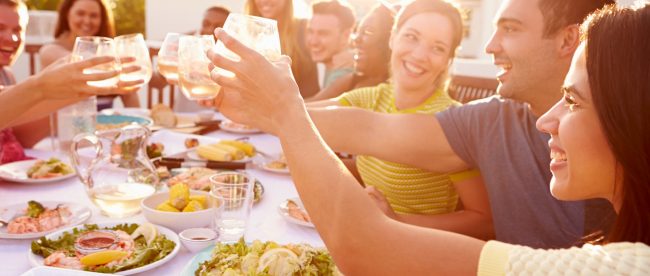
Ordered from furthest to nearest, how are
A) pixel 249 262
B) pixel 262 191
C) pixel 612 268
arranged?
pixel 262 191, pixel 249 262, pixel 612 268

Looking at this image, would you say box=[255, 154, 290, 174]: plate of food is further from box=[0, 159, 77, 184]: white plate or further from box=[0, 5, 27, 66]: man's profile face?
box=[0, 5, 27, 66]: man's profile face

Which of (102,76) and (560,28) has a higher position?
(560,28)

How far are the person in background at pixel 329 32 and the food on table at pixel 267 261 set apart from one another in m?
3.00

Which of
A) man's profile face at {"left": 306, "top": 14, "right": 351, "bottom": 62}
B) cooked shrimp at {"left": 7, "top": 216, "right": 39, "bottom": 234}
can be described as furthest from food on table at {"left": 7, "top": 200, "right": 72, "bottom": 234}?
man's profile face at {"left": 306, "top": 14, "right": 351, "bottom": 62}

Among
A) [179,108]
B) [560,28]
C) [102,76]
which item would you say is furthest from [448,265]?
[179,108]

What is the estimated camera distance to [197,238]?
1460 millimetres

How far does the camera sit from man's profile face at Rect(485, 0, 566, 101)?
5.85ft

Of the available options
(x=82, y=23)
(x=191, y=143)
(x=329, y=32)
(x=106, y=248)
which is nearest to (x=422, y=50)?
(x=191, y=143)

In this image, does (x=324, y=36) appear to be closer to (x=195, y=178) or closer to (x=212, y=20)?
(x=212, y=20)

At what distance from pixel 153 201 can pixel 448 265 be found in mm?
1061

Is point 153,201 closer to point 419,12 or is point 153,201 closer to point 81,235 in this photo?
point 81,235

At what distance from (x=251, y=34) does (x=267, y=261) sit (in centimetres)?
56

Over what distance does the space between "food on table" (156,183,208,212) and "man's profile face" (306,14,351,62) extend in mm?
2838

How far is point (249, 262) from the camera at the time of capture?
3.99ft
